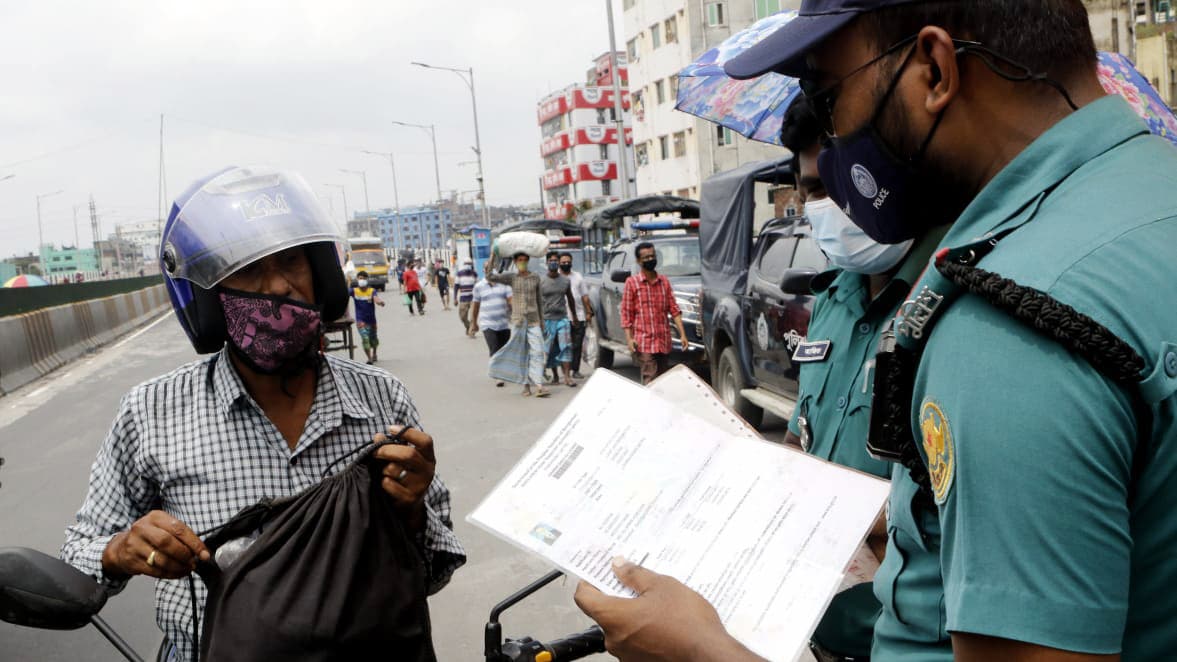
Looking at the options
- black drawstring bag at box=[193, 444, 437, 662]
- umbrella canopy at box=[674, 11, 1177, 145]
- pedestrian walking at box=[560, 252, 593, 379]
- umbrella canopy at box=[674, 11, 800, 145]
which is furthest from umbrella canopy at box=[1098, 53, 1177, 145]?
pedestrian walking at box=[560, 252, 593, 379]

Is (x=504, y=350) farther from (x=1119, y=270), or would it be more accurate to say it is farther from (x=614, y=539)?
(x=1119, y=270)

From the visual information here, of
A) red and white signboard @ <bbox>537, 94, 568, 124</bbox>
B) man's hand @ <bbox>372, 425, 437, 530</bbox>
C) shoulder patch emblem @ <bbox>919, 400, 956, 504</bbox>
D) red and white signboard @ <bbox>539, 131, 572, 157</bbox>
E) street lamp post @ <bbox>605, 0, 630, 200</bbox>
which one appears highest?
red and white signboard @ <bbox>537, 94, 568, 124</bbox>

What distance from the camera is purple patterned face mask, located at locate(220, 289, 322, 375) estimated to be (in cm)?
198

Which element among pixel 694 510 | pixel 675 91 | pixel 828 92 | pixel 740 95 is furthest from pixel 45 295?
pixel 675 91

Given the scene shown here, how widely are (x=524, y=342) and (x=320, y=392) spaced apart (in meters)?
9.22

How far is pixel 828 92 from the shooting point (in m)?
1.21

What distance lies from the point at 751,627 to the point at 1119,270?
0.73 meters

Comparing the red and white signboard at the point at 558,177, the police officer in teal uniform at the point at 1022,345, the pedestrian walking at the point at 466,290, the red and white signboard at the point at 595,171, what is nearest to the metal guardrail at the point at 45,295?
the pedestrian walking at the point at 466,290

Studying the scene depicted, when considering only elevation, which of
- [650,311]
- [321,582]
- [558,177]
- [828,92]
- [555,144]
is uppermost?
[555,144]

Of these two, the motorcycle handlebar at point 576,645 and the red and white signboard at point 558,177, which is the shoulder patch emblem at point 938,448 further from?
the red and white signboard at point 558,177

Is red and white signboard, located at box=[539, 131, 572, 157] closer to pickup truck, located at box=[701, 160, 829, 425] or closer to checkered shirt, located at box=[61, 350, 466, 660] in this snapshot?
pickup truck, located at box=[701, 160, 829, 425]

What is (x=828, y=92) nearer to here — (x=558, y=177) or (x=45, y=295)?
(x=45, y=295)

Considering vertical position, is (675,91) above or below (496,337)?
above

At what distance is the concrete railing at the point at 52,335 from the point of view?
14492 mm
